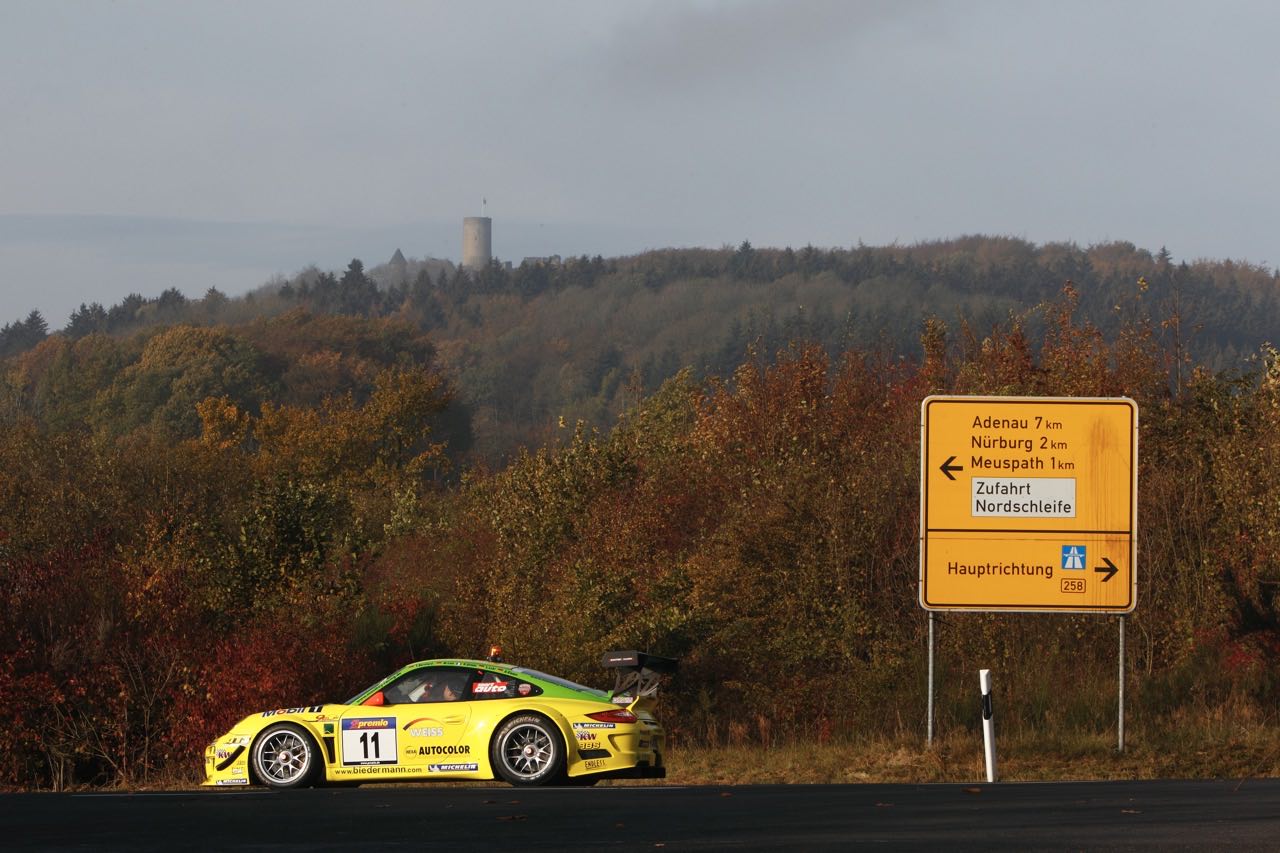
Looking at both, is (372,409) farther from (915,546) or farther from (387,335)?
(915,546)

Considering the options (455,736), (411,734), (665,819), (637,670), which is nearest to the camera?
(665,819)

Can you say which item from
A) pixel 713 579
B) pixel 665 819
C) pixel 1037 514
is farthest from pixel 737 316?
pixel 665 819

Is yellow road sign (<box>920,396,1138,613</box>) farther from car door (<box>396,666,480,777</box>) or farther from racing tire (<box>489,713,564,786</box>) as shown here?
car door (<box>396,666,480,777</box>)

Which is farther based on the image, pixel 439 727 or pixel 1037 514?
pixel 1037 514

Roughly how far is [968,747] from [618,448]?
26.0 metres

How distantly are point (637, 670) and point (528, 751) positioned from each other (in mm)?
2266

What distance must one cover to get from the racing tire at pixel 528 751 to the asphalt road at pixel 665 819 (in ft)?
3.27

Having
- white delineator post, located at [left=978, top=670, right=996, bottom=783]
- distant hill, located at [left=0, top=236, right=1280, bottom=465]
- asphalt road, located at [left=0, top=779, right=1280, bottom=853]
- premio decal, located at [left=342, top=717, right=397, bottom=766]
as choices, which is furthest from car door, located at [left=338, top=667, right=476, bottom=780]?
distant hill, located at [left=0, top=236, right=1280, bottom=465]

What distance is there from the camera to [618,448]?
44.4 metres

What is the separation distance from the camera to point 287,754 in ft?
53.4

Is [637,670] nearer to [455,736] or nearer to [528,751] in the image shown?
[528,751]

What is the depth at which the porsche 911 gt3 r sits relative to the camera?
1583 centimetres

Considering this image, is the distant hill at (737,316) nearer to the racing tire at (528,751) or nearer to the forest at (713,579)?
the forest at (713,579)

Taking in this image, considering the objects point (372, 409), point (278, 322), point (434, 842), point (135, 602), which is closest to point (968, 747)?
point (434, 842)
